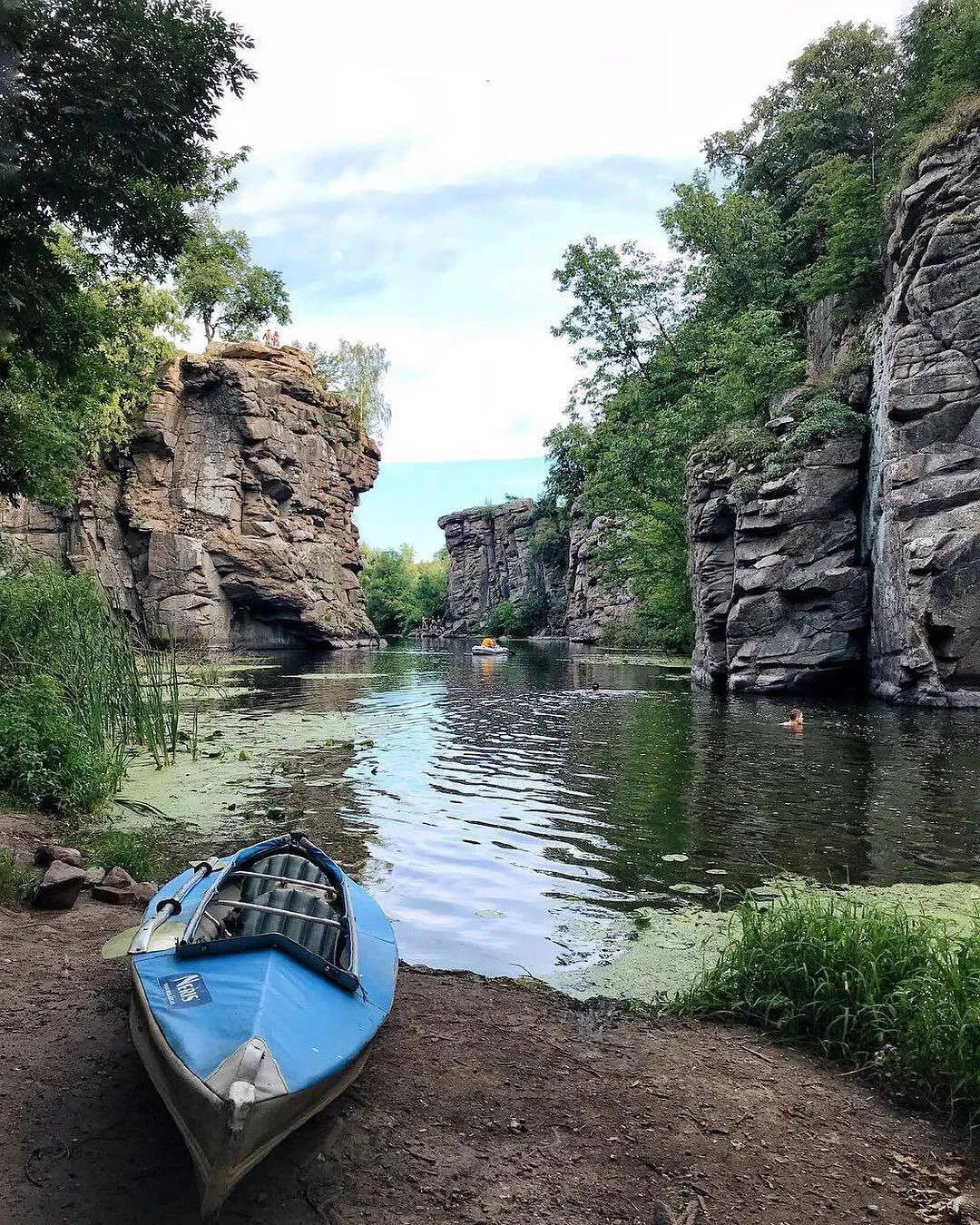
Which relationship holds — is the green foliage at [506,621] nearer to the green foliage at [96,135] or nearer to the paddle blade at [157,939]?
the green foliage at [96,135]

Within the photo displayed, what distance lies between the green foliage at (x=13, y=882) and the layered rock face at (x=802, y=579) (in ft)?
59.1

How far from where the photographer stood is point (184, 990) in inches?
129

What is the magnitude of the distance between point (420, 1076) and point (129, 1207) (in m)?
1.30

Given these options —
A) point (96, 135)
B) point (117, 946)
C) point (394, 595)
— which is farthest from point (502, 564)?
point (117, 946)

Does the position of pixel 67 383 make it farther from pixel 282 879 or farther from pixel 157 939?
pixel 157 939

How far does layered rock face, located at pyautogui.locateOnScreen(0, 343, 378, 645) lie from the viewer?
117 ft

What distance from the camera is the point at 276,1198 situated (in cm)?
288

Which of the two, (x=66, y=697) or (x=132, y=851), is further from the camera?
(x=66, y=697)

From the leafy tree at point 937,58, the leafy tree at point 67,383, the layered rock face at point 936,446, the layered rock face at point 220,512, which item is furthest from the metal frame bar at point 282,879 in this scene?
the layered rock face at point 220,512

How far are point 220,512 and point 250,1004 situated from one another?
37830 mm

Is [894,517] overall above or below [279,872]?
above

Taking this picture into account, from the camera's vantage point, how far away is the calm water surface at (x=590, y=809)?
6352 millimetres

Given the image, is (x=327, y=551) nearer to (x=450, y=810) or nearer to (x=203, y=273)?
(x=203, y=273)

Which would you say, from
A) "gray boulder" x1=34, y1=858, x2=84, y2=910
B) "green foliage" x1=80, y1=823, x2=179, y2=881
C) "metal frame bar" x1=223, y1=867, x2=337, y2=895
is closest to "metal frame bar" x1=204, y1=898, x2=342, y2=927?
"metal frame bar" x1=223, y1=867, x2=337, y2=895
